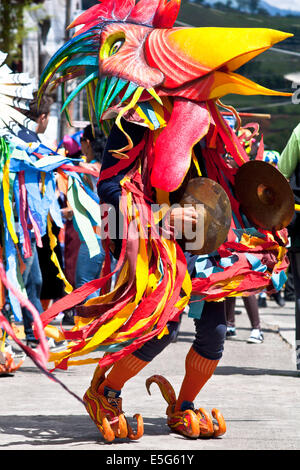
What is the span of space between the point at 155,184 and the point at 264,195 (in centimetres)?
62

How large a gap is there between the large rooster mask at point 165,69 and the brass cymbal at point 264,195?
36 cm

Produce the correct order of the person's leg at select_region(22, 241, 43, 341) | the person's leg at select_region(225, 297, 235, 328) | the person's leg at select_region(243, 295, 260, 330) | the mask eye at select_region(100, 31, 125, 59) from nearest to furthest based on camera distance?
the mask eye at select_region(100, 31, 125, 59) < the person's leg at select_region(22, 241, 43, 341) < the person's leg at select_region(243, 295, 260, 330) < the person's leg at select_region(225, 297, 235, 328)

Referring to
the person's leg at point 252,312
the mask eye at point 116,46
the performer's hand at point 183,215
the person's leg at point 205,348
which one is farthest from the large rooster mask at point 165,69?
the person's leg at point 252,312

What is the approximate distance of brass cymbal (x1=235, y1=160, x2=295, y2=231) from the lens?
4461mm

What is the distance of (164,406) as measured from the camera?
5262 mm

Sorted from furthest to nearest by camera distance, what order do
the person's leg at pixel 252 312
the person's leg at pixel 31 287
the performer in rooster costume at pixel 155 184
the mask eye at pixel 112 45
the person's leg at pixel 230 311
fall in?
the person's leg at pixel 230 311 < the person's leg at pixel 252 312 < the person's leg at pixel 31 287 < the mask eye at pixel 112 45 < the performer in rooster costume at pixel 155 184

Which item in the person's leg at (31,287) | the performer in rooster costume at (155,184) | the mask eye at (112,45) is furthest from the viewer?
the person's leg at (31,287)

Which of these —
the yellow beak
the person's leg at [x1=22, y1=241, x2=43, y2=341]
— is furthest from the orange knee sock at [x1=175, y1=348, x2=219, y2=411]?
the person's leg at [x1=22, y1=241, x2=43, y2=341]

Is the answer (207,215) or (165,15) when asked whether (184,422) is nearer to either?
(207,215)

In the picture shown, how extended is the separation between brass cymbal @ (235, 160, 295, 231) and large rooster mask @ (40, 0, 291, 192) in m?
0.36

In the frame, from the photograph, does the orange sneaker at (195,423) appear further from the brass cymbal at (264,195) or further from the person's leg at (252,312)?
the person's leg at (252,312)

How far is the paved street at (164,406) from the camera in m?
4.23

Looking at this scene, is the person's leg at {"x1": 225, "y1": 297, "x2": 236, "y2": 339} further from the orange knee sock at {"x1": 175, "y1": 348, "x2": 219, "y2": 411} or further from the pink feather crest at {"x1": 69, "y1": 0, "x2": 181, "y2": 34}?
the pink feather crest at {"x1": 69, "y1": 0, "x2": 181, "y2": 34}

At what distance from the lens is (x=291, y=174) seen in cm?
640
